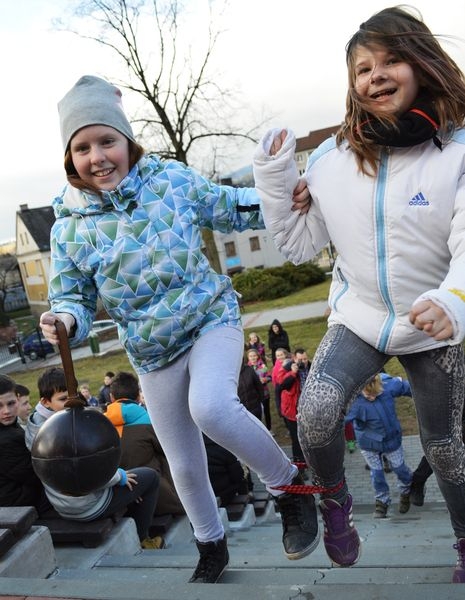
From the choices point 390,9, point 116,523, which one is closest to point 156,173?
point 390,9

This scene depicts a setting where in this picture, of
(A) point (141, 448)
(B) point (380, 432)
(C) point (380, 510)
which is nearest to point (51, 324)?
(A) point (141, 448)

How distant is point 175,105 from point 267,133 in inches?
761

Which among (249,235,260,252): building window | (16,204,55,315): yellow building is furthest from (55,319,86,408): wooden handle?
(249,235,260,252): building window

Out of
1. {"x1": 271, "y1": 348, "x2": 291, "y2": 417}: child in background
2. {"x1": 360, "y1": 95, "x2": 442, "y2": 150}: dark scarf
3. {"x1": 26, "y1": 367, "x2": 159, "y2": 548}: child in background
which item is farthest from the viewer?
{"x1": 271, "y1": 348, "x2": 291, "y2": 417}: child in background

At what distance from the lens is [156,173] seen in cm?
266

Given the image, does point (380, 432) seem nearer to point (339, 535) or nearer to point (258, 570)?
point (258, 570)

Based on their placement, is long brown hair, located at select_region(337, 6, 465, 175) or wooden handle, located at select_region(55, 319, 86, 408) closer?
long brown hair, located at select_region(337, 6, 465, 175)

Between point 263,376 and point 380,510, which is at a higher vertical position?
point 263,376

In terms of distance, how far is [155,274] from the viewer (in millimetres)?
2486

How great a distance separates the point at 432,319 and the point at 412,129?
683 mm

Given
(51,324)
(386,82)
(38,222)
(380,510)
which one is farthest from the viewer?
(38,222)

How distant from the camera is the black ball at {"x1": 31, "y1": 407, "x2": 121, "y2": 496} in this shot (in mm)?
2473

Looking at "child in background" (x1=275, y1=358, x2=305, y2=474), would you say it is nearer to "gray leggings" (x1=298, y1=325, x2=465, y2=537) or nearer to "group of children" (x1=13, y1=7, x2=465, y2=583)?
"group of children" (x1=13, y1=7, x2=465, y2=583)

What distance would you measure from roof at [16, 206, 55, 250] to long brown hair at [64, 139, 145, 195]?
4653cm
